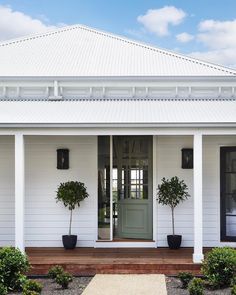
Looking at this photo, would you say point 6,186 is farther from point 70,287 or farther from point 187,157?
point 187,157

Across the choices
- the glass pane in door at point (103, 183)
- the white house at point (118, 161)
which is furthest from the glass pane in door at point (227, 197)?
the glass pane in door at point (103, 183)

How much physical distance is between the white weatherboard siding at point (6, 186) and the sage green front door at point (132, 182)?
211 centimetres

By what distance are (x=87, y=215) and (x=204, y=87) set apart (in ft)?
12.2

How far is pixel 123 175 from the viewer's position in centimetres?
1059

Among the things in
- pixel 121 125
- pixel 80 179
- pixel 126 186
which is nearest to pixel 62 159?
pixel 80 179

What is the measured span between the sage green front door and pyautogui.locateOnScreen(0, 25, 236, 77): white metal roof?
1723mm

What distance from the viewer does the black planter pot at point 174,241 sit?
10055 mm

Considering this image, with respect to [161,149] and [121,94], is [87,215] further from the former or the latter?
Answer: [121,94]

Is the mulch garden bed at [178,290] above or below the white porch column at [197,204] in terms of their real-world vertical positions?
below

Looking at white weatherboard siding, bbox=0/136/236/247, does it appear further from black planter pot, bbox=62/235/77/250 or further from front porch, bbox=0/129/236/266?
black planter pot, bbox=62/235/77/250

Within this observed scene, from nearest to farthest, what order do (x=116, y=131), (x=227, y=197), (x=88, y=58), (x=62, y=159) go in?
(x=116, y=131) → (x=227, y=197) → (x=62, y=159) → (x=88, y=58)

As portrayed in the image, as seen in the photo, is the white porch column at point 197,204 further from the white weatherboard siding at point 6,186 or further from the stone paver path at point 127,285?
the white weatherboard siding at point 6,186

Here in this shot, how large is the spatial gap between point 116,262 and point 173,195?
1.94 m

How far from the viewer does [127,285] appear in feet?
25.8
